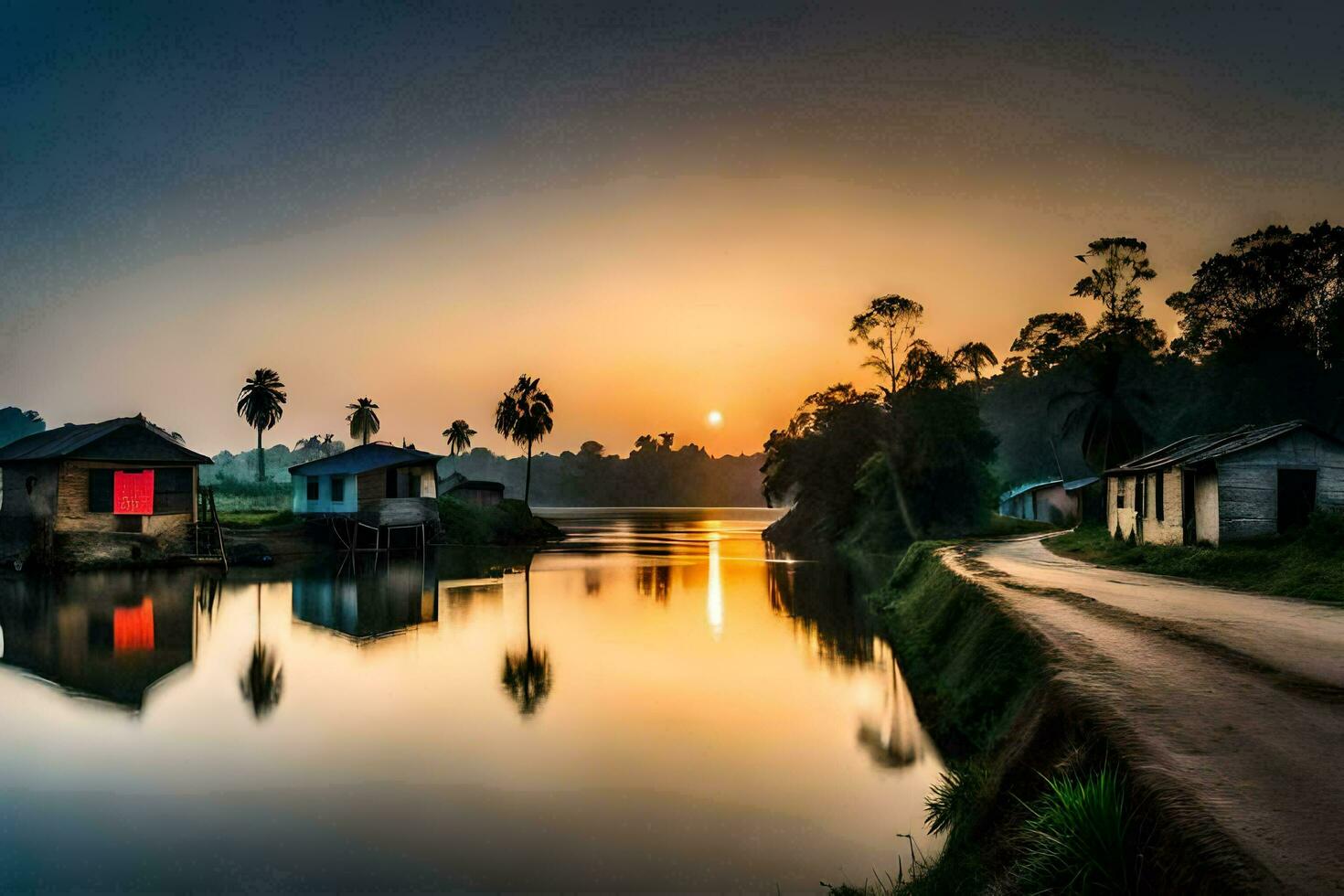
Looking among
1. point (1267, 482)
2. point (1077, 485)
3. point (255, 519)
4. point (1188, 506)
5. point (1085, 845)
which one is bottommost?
point (255, 519)

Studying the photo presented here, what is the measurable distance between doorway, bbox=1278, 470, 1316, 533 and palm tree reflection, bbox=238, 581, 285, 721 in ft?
82.8

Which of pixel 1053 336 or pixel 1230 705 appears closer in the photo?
pixel 1230 705

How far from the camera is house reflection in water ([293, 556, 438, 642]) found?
80.1ft

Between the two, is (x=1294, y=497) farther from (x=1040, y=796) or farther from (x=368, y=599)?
(x=368, y=599)

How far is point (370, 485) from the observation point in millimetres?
53281

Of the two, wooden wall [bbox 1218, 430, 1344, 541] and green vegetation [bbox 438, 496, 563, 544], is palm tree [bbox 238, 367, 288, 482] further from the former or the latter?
wooden wall [bbox 1218, 430, 1344, 541]

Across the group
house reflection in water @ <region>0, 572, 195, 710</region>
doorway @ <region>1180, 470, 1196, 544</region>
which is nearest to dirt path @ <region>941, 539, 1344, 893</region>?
doorway @ <region>1180, 470, 1196, 544</region>

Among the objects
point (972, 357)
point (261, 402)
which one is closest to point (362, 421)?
point (261, 402)

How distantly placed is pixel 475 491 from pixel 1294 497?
62656 millimetres

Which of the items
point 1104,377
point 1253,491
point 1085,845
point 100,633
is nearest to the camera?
point 1085,845

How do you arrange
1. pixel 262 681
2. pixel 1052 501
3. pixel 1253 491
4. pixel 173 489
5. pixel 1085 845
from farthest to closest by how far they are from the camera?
pixel 1052 501, pixel 173 489, pixel 1253 491, pixel 262 681, pixel 1085 845

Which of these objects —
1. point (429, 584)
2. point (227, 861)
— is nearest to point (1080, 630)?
point (227, 861)

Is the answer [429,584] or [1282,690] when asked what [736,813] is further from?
[429,584]

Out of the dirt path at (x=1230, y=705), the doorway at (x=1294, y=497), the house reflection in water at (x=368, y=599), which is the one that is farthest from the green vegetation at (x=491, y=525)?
the dirt path at (x=1230, y=705)
